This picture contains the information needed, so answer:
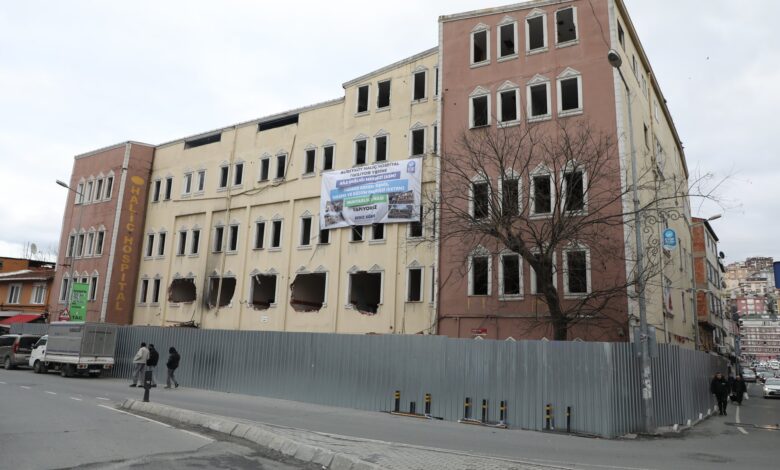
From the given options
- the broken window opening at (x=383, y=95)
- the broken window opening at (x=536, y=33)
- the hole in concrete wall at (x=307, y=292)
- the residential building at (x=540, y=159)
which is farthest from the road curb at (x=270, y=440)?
the broken window opening at (x=536, y=33)

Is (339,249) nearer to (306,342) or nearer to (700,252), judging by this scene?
(306,342)

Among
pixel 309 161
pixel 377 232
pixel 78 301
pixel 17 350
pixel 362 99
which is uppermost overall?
pixel 362 99

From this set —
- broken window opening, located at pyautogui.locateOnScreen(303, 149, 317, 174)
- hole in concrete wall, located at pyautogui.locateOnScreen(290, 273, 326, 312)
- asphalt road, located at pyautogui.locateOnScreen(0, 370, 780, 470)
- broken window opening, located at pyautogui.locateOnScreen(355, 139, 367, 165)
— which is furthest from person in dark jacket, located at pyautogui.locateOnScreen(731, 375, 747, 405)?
broken window opening, located at pyautogui.locateOnScreen(303, 149, 317, 174)

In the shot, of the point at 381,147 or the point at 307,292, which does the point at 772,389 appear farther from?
the point at 307,292

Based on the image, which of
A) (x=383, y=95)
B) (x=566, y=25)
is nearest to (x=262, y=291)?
(x=383, y=95)

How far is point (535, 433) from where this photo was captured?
1555 centimetres

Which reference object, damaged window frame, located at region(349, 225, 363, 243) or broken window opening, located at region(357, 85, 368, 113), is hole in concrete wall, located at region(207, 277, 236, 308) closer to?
damaged window frame, located at region(349, 225, 363, 243)

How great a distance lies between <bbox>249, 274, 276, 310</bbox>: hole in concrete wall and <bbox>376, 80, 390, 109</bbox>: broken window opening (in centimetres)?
1193

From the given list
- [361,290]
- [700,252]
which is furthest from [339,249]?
[700,252]

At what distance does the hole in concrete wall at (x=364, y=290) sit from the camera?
30200mm

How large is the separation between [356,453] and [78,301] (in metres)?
33.4

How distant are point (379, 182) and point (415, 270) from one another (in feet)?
16.6

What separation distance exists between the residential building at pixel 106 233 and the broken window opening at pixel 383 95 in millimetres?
20338

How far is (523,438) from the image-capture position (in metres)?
14.2
